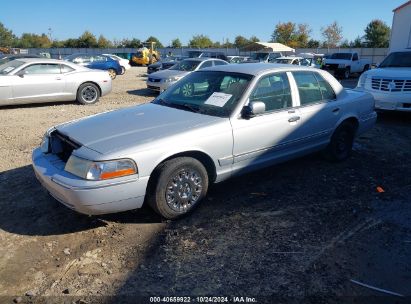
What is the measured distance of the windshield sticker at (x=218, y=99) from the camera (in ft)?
14.2

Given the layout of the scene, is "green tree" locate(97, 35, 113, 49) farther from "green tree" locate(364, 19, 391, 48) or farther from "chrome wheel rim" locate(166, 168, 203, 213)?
"chrome wheel rim" locate(166, 168, 203, 213)

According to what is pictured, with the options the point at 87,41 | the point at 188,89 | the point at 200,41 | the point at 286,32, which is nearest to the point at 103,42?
the point at 87,41

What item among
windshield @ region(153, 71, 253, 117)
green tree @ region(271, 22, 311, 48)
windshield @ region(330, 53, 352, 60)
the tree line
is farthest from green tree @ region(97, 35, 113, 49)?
windshield @ region(153, 71, 253, 117)

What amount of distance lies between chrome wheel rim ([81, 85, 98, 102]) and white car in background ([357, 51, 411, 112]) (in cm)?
769

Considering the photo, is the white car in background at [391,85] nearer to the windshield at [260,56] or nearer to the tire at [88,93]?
the tire at [88,93]

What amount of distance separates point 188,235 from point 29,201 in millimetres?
2029

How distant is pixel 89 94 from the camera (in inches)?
449

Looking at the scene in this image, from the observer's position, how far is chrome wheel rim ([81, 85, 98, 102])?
11211 millimetres

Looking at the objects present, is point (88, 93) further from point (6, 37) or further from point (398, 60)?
point (6, 37)

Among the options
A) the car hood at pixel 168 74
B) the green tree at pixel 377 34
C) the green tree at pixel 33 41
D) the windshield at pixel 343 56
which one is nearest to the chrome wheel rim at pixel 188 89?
the car hood at pixel 168 74

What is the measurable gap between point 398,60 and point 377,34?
A: 62.3 metres

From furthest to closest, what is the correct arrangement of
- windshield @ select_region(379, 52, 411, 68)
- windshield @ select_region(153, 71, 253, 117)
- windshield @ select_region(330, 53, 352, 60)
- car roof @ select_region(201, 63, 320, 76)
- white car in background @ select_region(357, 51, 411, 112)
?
windshield @ select_region(330, 53, 352, 60) < windshield @ select_region(379, 52, 411, 68) < white car in background @ select_region(357, 51, 411, 112) < car roof @ select_region(201, 63, 320, 76) < windshield @ select_region(153, 71, 253, 117)

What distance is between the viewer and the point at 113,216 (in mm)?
4066

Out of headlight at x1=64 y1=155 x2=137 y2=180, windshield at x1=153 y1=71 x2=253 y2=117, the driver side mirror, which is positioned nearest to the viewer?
headlight at x1=64 y1=155 x2=137 y2=180
